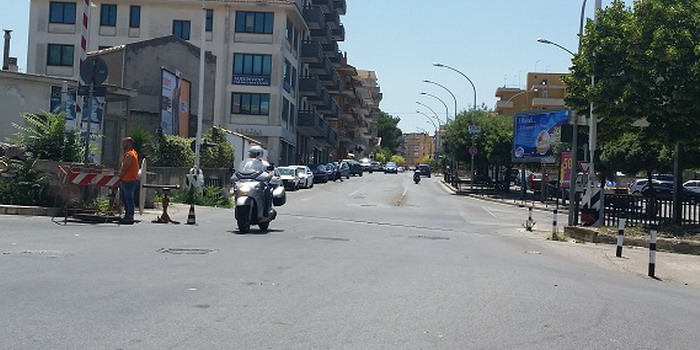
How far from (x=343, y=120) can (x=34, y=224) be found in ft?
312

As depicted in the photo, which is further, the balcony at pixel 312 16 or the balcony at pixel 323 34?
the balcony at pixel 323 34

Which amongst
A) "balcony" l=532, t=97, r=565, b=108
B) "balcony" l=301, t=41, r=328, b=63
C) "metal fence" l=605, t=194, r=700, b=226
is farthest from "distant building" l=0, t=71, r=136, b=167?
"balcony" l=532, t=97, r=565, b=108

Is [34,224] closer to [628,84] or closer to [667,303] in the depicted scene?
[667,303]

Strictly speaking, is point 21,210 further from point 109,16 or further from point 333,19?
point 333,19

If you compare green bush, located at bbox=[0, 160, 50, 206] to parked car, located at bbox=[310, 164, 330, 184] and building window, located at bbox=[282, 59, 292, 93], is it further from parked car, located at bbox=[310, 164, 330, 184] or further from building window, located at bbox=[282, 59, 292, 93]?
parked car, located at bbox=[310, 164, 330, 184]

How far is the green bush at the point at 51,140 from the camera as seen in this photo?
17484 millimetres

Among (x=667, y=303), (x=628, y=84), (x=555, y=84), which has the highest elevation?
(x=555, y=84)

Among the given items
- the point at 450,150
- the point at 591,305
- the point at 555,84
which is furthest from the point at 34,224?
the point at 555,84

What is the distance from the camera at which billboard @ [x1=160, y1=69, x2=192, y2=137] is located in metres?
34.3

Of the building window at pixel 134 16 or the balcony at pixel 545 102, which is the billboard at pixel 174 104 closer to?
the building window at pixel 134 16

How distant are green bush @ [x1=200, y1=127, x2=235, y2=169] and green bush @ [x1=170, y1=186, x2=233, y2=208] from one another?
22.4 feet

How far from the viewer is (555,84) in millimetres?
110688

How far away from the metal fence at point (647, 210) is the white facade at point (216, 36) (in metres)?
38.4

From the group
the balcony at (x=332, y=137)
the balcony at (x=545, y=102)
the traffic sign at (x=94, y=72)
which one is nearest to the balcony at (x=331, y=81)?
the balcony at (x=332, y=137)
